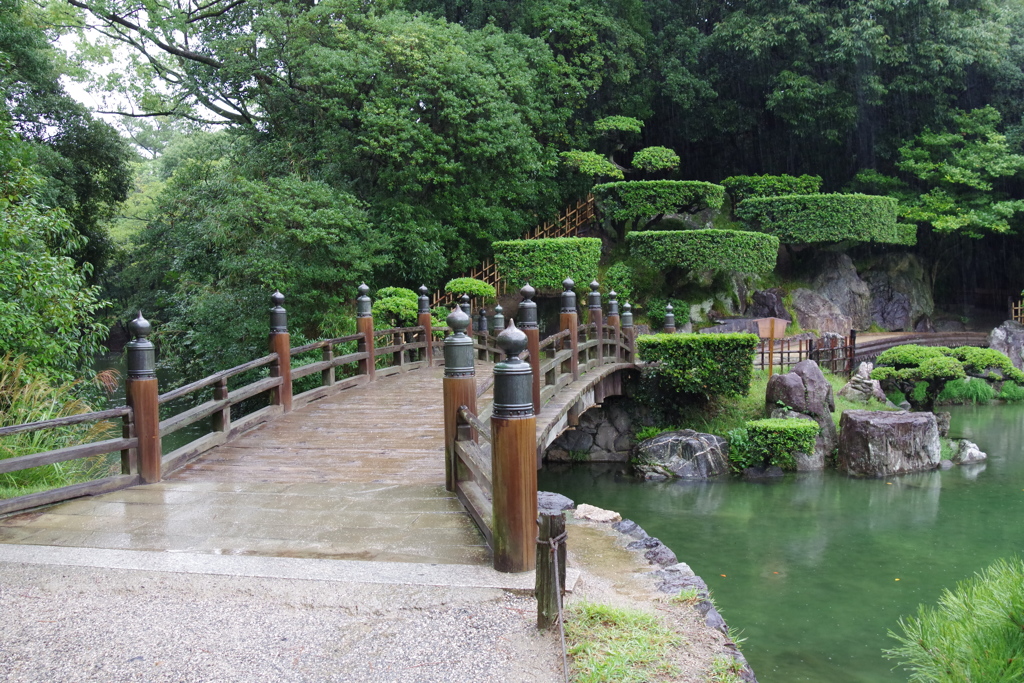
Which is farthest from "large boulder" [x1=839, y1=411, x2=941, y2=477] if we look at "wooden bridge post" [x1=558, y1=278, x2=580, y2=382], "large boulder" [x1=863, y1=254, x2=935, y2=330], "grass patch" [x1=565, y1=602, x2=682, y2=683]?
"large boulder" [x1=863, y1=254, x2=935, y2=330]

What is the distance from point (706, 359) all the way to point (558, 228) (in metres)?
10.9

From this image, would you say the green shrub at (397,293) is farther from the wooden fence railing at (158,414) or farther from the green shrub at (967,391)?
the green shrub at (967,391)

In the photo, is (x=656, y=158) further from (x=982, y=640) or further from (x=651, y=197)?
(x=982, y=640)

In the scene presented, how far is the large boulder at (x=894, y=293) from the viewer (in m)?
26.5

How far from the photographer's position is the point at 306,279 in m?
16.0

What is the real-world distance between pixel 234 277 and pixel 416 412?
8.01 metres

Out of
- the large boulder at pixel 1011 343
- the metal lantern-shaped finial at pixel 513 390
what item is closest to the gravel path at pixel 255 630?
the metal lantern-shaped finial at pixel 513 390

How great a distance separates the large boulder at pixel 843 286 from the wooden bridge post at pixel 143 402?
72.2 feet

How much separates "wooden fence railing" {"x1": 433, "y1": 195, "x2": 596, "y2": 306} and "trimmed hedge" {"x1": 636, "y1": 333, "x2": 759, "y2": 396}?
324 inches

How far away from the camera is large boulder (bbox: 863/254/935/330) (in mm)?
26516

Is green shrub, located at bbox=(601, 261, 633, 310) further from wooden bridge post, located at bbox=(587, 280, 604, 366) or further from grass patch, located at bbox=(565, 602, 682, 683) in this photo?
grass patch, located at bbox=(565, 602, 682, 683)

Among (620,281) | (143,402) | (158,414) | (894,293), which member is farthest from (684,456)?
(894,293)

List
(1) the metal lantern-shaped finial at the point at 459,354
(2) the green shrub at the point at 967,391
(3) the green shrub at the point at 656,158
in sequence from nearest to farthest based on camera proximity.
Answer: (1) the metal lantern-shaped finial at the point at 459,354 → (2) the green shrub at the point at 967,391 → (3) the green shrub at the point at 656,158

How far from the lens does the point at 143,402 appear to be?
22.8 feet
